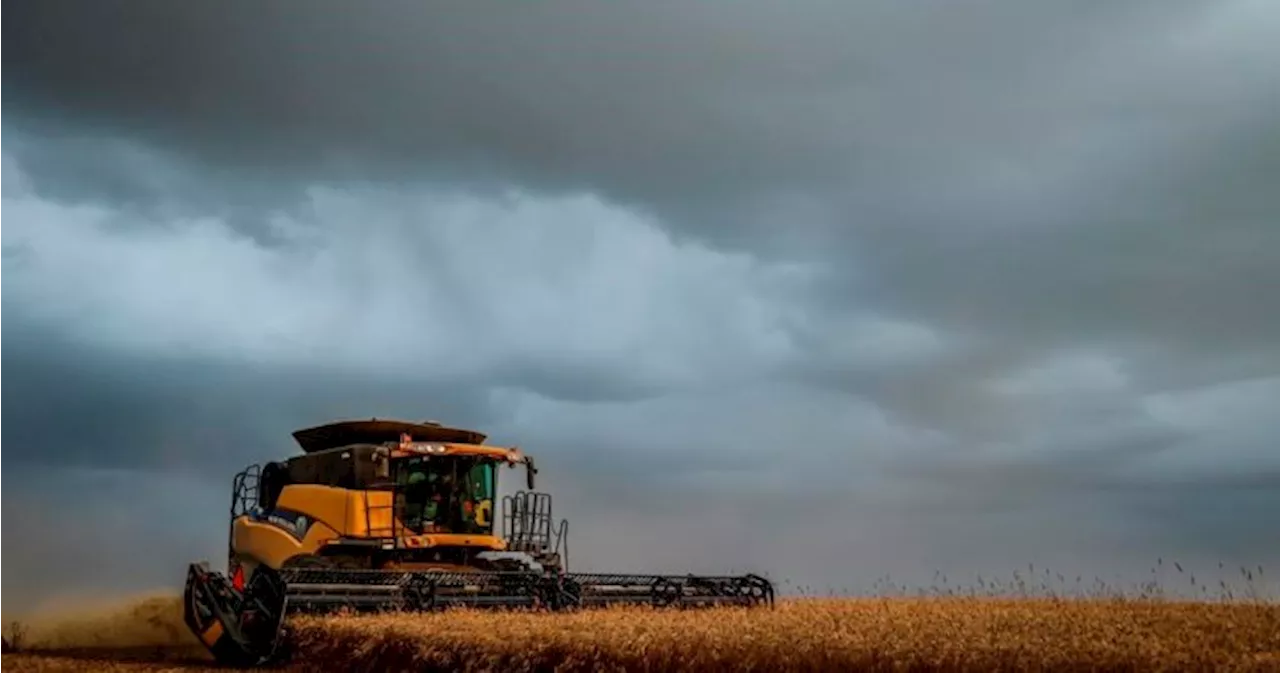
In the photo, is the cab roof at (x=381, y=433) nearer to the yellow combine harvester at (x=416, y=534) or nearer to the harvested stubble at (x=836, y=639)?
the yellow combine harvester at (x=416, y=534)

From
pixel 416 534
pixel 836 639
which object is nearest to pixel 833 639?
pixel 836 639

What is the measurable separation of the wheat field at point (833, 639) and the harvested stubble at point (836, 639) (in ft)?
0.04

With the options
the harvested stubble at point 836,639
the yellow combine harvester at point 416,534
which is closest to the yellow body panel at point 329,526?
the yellow combine harvester at point 416,534

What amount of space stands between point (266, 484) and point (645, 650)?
12.7 metres

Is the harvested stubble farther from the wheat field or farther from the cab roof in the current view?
the cab roof

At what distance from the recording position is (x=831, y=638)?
346 inches

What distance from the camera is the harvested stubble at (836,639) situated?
7.68m

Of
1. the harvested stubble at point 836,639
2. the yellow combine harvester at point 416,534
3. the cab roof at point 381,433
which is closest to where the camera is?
the harvested stubble at point 836,639

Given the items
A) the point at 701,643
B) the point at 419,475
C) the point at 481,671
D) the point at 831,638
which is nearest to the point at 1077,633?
the point at 831,638

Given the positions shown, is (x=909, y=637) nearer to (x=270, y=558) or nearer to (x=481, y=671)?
(x=481, y=671)

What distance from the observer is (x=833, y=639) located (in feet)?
28.7

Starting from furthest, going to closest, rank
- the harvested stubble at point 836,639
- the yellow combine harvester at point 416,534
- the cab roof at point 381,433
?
the cab roof at point 381,433, the yellow combine harvester at point 416,534, the harvested stubble at point 836,639

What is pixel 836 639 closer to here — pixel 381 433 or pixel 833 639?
pixel 833 639

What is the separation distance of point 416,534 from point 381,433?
222 cm
